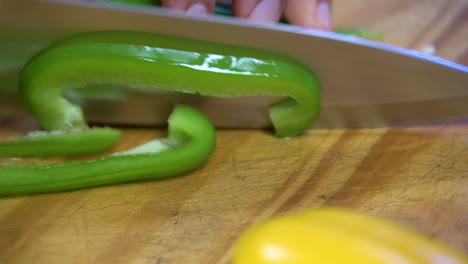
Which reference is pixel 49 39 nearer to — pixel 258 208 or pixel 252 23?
pixel 252 23

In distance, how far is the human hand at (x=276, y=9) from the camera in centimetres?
154

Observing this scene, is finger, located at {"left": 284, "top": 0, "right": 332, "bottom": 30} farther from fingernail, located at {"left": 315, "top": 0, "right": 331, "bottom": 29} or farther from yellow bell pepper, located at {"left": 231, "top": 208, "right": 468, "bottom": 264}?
yellow bell pepper, located at {"left": 231, "top": 208, "right": 468, "bottom": 264}

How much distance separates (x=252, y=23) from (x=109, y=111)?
0.42 meters

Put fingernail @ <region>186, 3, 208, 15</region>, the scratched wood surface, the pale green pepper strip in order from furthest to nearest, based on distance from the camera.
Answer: fingernail @ <region>186, 3, 208, 15</region> → the pale green pepper strip → the scratched wood surface

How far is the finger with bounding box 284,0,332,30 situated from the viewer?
1538mm

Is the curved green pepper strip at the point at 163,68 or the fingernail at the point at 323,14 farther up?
the fingernail at the point at 323,14

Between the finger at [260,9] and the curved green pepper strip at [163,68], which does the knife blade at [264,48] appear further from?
the finger at [260,9]

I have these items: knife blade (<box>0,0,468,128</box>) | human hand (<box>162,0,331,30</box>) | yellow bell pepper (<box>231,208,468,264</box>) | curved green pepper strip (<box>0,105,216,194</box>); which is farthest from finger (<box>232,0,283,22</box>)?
yellow bell pepper (<box>231,208,468,264</box>)

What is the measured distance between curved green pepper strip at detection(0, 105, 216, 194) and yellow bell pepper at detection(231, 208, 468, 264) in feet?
1.20

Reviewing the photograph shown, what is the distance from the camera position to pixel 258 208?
1.23 metres

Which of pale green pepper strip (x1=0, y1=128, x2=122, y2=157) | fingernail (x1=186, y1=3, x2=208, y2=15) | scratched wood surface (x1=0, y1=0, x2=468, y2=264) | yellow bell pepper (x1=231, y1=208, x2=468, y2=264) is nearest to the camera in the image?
yellow bell pepper (x1=231, y1=208, x2=468, y2=264)

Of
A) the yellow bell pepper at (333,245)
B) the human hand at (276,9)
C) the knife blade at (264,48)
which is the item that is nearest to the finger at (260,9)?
the human hand at (276,9)

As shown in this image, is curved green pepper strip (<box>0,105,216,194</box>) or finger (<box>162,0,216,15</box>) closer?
curved green pepper strip (<box>0,105,216,194</box>)

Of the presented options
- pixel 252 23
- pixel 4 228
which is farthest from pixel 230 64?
pixel 4 228
